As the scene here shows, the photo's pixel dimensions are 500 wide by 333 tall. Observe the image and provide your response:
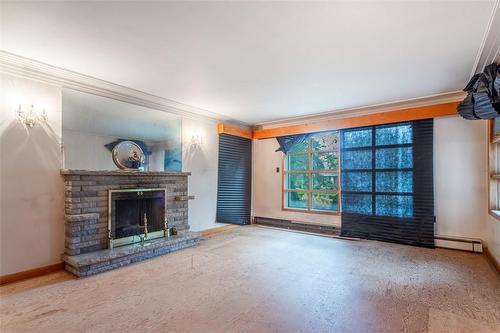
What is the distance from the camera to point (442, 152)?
4387 millimetres

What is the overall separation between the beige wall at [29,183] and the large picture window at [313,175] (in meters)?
4.42

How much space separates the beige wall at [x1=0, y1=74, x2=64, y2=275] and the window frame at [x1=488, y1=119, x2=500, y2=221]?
233 inches

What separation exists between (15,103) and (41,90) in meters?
0.33

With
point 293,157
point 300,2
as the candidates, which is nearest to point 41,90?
point 300,2

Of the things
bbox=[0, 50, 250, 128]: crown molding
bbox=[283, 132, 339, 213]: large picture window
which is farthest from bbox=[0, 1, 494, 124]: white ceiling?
bbox=[283, 132, 339, 213]: large picture window

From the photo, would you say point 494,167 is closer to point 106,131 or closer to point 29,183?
point 106,131

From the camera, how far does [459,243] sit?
4223 mm

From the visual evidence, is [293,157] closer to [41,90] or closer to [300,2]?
[300,2]

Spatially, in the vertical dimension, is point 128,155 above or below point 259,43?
below

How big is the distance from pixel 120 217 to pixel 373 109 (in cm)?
482

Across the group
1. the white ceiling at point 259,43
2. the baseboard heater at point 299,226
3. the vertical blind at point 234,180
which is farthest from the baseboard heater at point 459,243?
the vertical blind at point 234,180

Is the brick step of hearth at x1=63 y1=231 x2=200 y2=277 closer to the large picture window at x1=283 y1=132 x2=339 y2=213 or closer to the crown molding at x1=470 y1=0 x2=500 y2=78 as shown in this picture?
the large picture window at x1=283 y1=132 x2=339 y2=213

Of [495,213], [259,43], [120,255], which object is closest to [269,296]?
[120,255]

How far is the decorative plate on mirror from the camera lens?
3934 millimetres
